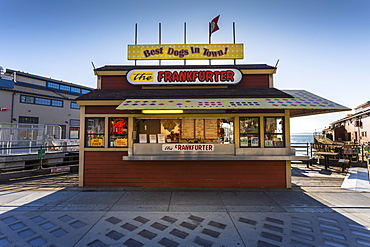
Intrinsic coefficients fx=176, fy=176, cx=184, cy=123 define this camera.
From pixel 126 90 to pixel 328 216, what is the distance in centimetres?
877

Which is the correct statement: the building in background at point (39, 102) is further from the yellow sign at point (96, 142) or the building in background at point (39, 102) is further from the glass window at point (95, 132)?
the yellow sign at point (96, 142)

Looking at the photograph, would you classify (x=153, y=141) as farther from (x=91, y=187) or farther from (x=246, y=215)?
(x=246, y=215)

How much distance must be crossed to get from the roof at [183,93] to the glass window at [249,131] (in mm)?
1084

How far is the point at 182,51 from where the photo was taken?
9500 mm

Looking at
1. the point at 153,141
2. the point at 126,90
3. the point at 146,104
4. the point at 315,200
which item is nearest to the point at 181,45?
the point at 126,90

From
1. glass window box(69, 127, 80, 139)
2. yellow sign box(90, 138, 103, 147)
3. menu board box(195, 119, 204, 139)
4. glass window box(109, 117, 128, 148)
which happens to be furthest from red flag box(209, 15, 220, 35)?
glass window box(69, 127, 80, 139)

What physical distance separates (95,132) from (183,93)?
437cm

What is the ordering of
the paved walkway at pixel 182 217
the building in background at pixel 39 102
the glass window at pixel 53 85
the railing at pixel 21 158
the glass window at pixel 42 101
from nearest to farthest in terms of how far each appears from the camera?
the paved walkway at pixel 182 217, the railing at pixel 21 158, the building in background at pixel 39 102, the glass window at pixel 42 101, the glass window at pixel 53 85

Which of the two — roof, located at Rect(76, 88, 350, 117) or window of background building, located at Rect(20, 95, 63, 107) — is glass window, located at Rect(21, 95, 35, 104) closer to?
window of background building, located at Rect(20, 95, 63, 107)

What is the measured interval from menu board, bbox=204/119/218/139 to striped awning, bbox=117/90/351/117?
2.17 meters

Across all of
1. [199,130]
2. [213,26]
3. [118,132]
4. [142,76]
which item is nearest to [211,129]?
[199,130]

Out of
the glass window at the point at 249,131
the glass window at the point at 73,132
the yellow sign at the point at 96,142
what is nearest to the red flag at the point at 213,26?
the glass window at the point at 249,131

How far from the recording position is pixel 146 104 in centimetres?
671

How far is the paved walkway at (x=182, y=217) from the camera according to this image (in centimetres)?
399
